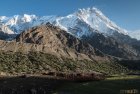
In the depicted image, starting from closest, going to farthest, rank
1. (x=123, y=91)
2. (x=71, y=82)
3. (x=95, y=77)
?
(x=123, y=91) → (x=71, y=82) → (x=95, y=77)

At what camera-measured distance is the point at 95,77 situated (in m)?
33.4

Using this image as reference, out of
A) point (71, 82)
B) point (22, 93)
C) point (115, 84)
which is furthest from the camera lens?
point (71, 82)

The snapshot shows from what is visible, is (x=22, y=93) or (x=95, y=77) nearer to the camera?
(x=22, y=93)

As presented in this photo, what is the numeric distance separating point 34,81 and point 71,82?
3.59 m

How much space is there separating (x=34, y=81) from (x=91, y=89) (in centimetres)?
703

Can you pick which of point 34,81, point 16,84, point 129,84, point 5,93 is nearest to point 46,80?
point 34,81

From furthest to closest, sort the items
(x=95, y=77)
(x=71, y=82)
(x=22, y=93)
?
(x=95, y=77) < (x=71, y=82) < (x=22, y=93)

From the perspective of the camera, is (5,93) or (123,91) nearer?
(123,91)

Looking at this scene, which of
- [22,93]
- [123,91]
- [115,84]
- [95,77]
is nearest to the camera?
[123,91]

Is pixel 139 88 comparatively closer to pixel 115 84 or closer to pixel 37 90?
pixel 115 84

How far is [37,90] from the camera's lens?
2805 centimetres

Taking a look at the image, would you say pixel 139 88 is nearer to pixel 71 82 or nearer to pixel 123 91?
pixel 123 91

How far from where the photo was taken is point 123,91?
25594 mm

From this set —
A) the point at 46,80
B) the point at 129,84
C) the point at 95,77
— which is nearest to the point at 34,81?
the point at 46,80
